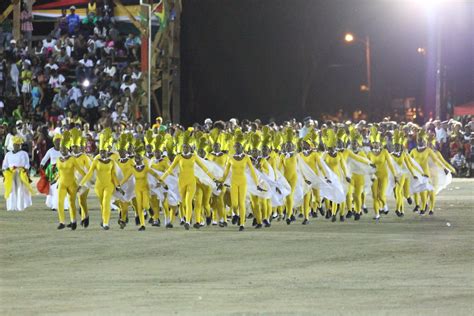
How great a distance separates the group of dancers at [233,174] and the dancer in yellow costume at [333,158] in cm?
2

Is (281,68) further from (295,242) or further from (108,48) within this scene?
(295,242)

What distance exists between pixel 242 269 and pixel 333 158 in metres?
10.2

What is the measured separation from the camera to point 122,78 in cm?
4125

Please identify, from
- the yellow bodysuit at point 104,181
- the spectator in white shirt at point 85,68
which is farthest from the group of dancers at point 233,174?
the spectator in white shirt at point 85,68

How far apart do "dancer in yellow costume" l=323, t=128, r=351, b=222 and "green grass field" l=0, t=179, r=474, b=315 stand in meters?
1.30

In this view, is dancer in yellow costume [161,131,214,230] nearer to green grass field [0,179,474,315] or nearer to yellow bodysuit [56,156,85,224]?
green grass field [0,179,474,315]

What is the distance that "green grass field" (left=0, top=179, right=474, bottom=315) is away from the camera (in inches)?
534

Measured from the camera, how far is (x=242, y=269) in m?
16.8

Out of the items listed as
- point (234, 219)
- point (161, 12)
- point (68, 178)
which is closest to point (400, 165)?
point (234, 219)

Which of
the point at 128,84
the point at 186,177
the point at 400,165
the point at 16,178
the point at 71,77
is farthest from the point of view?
the point at 71,77

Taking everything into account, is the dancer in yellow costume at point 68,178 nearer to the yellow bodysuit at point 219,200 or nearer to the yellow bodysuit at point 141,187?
the yellow bodysuit at point 141,187

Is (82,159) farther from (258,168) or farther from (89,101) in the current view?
(89,101)

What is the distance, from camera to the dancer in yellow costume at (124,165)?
2383cm

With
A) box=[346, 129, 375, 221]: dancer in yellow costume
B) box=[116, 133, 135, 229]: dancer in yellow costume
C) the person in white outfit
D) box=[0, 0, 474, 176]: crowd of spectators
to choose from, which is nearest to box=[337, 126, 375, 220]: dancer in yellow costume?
box=[346, 129, 375, 221]: dancer in yellow costume
